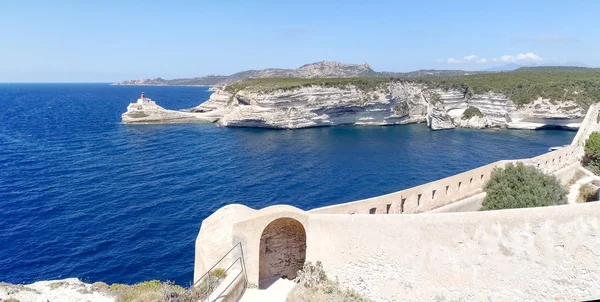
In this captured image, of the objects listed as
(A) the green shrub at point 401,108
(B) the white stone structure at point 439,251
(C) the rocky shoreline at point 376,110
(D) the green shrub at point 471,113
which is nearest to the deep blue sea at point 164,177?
(C) the rocky shoreline at point 376,110

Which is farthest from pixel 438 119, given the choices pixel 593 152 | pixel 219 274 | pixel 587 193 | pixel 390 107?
pixel 219 274

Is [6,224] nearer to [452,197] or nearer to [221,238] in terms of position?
[221,238]

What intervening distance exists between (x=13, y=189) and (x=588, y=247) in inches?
1565

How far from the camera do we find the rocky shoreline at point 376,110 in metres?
69.8

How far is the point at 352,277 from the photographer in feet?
42.0

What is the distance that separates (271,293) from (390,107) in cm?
6728

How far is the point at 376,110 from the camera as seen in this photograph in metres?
75.8

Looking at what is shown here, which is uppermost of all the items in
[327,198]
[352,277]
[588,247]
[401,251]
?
[588,247]

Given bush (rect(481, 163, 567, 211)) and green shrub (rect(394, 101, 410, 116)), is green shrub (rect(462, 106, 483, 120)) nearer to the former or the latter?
green shrub (rect(394, 101, 410, 116))

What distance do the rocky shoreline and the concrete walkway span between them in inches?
2265

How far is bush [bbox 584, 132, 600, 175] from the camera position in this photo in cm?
2806

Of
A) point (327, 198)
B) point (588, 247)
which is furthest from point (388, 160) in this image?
point (588, 247)

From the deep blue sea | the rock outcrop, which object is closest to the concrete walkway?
the rock outcrop

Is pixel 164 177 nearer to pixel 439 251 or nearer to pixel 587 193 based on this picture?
pixel 439 251
